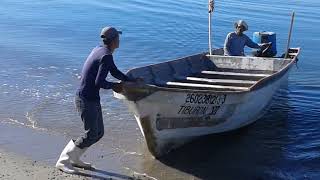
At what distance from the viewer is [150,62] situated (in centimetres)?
1581

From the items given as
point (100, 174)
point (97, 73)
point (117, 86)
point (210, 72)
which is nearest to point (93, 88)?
point (97, 73)

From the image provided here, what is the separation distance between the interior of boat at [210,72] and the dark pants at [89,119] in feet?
4.50

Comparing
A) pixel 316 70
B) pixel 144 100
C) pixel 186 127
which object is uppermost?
pixel 144 100

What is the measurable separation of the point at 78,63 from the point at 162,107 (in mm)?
7490

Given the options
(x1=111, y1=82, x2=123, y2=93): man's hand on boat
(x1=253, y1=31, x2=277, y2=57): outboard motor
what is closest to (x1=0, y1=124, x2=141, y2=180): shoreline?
(x1=111, y1=82, x2=123, y2=93): man's hand on boat

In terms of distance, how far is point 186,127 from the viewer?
823 cm

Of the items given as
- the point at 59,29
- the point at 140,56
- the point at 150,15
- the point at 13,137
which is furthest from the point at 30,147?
the point at 150,15

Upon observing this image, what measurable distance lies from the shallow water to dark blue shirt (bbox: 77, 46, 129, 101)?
1468 millimetres

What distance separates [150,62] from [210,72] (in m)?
5.28

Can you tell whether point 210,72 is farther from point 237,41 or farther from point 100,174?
point 100,174

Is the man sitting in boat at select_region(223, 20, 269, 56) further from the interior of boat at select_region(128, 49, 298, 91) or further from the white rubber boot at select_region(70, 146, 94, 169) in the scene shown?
the white rubber boot at select_region(70, 146, 94, 169)

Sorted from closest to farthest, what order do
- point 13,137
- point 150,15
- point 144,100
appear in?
point 144,100
point 13,137
point 150,15

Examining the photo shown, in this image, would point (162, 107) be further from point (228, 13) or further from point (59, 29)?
point (228, 13)

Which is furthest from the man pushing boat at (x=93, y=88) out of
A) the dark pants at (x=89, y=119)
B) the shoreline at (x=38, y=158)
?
the shoreline at (x=38, y=158)
